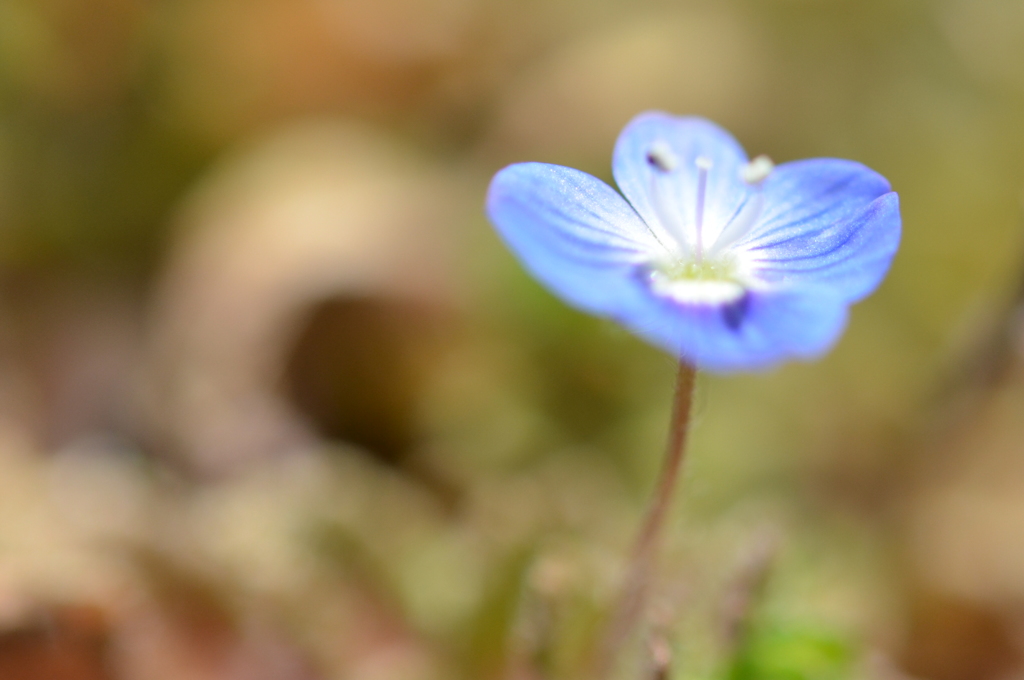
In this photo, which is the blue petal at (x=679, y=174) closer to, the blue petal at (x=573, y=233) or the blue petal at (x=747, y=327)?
the blue petal at (x=573, y=233)

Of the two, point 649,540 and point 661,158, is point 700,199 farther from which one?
point 649,540

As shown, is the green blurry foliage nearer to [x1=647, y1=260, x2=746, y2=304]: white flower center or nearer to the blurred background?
the blurred background

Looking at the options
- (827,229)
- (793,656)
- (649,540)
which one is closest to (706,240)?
(827,229)

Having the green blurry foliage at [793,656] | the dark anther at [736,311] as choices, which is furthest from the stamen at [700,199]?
the green blurry foliage at [793,656]

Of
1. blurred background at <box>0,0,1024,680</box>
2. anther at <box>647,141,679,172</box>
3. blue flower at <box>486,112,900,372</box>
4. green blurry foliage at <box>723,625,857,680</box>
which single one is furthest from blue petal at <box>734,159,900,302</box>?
green blurry foliage at <box>723,625,857,680</box>

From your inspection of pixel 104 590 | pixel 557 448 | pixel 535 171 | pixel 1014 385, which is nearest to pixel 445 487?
pixel 557 448
